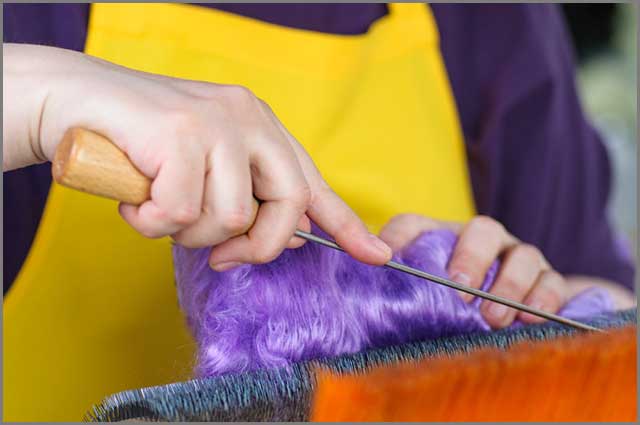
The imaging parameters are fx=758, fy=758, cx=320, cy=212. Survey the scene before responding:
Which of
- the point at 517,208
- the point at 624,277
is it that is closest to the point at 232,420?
the point at 517,208

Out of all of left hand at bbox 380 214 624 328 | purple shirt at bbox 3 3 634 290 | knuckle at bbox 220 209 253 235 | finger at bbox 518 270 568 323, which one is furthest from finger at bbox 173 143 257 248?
purple shirt at bbox 3 3 634 290

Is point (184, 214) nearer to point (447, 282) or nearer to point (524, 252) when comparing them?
point (447, 282)

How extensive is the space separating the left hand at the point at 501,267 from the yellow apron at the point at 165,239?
10cm

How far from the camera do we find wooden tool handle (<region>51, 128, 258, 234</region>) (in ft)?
1.16

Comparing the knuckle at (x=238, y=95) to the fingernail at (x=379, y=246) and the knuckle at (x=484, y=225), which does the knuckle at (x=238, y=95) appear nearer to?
the fingernail at (x=379, y=246)

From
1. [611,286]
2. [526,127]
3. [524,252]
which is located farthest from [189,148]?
[611,286]

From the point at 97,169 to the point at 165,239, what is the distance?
203 mm

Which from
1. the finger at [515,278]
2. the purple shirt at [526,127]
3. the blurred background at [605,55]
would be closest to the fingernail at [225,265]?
the finger at [515,278]

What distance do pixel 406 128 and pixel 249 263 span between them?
0.39m

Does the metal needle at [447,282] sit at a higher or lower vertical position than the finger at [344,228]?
lower

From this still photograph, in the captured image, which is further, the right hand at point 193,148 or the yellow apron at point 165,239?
the yellow apron at point 165,239

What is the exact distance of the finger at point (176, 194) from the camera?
371 millimetres

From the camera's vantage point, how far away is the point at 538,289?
0.62 metres

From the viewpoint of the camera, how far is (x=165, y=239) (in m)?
0.56
